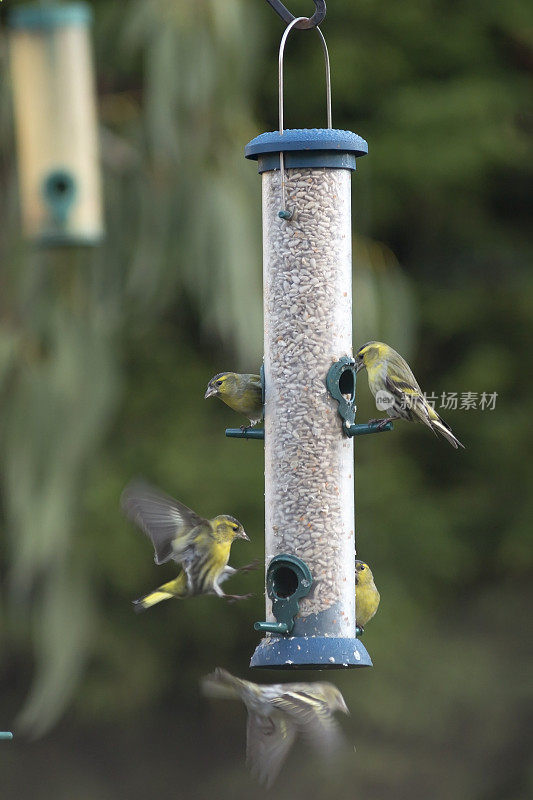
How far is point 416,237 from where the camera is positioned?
11812mm

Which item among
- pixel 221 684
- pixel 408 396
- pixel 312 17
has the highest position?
pixel 312 17

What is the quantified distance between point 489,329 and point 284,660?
6734mm

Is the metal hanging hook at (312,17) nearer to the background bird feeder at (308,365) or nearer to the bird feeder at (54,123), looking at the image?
the background bird feeder at (308,365)

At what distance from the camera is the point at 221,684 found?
4898 mm

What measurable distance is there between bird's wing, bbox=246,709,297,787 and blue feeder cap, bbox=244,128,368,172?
147 cm

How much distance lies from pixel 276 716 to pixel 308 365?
96 centimetres

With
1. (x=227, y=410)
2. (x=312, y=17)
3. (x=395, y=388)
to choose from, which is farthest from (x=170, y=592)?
(x=227, y=410)

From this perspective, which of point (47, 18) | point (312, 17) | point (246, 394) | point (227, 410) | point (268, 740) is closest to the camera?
point (312, 17)

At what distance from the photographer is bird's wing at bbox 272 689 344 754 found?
4.84 m

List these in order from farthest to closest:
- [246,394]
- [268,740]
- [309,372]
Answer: [246,394] → [309,372] → [268,740]

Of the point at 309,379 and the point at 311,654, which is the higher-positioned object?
the point at 309,379

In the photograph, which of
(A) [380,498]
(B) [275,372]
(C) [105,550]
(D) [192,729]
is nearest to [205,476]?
(C) [105,550]

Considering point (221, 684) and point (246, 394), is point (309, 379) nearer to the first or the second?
point (246, 394)

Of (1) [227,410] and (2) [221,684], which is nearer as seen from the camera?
(2) [221,684]
